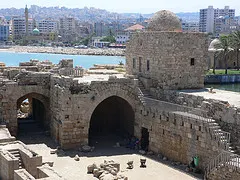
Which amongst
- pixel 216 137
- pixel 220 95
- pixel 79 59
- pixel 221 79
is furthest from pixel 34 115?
pixel 79 59

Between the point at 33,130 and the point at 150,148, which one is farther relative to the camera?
the point at 33,130

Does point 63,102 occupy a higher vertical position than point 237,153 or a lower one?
higher

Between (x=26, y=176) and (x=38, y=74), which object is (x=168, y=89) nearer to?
(x=38, y=74)

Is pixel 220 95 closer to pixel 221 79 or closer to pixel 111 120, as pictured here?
pixel 111 120

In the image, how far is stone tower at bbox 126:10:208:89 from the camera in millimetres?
22750

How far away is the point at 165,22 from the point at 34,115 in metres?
11.3

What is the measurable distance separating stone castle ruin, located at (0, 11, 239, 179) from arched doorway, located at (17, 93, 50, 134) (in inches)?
4.0

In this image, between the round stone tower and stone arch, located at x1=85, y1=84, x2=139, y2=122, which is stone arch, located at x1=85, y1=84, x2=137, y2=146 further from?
the round stone tower

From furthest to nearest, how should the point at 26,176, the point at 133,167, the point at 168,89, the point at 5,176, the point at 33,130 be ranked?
1. the point at 33,130
2. the point at 168,89
3. the point at 133,167
4. the point at 5,176
5. the point at 26,176

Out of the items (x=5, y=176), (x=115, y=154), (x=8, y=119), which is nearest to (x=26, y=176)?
(x=5, y=176)

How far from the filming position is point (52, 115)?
23844mm

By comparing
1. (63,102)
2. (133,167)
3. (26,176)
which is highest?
(63,102)

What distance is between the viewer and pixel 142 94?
22.8 metres

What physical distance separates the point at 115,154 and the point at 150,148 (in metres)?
1.91
